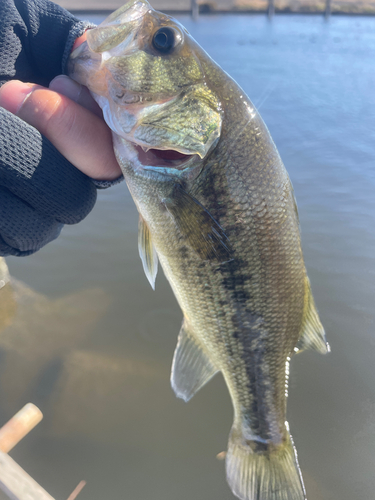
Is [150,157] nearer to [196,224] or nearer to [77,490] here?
[196,224]

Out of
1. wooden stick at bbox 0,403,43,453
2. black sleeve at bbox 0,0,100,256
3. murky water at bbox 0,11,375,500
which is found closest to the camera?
black sleeve at bbox 0,0,100,256

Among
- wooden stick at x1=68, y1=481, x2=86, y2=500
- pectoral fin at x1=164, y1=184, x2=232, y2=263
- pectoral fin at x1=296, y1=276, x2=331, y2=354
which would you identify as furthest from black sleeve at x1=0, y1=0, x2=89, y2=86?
wooden stick at x1=68, y1=481, x2=86, y2=500

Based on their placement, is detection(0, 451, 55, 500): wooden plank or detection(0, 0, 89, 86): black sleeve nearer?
detection(0, 0, 89, 86): black sleeve

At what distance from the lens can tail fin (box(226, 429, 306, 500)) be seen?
1.75 meters

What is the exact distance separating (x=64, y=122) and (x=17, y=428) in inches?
78.7

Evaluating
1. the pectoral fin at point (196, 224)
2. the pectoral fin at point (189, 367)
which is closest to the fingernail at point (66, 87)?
the pectoral fin at point (196, 224)

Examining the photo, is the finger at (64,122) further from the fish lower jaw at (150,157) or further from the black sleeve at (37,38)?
the black sleeve at (37,38)

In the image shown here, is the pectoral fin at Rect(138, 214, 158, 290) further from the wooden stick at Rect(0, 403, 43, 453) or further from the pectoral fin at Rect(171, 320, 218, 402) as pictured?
the wooden stick at Rect(0, 403, 43, 453)

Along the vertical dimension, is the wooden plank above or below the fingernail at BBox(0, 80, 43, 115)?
below

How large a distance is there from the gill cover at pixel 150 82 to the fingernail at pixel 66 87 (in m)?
0.04

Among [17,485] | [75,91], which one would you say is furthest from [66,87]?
[17,485]

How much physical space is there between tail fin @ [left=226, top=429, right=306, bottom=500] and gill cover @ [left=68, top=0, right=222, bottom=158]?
1.57 meters

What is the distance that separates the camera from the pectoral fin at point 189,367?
5.83ft

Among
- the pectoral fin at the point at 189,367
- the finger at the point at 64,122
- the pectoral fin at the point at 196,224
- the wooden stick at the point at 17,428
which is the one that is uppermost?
the finger at the point at 64,122
